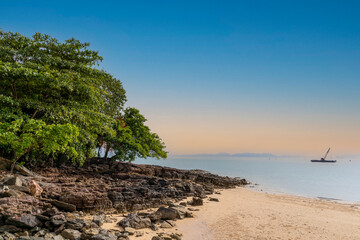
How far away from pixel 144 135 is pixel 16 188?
20.3m

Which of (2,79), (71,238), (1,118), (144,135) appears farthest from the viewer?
(144,135)

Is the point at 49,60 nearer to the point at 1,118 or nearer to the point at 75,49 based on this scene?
the point at 75,49

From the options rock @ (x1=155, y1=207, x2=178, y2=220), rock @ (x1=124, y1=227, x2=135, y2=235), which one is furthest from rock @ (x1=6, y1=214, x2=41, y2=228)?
rock @ (x1=155, y1=207, x2=178, y2=220)

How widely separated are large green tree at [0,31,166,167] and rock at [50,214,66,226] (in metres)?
5.95

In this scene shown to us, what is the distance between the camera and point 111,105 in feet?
91.7

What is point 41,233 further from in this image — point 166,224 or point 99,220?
point 166,224

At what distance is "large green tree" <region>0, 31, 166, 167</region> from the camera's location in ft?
44.8

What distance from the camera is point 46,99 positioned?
59.6 feet

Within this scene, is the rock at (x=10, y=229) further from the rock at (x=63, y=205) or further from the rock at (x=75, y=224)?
the rock at (x=63, y=205)

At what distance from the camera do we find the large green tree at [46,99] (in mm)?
13664

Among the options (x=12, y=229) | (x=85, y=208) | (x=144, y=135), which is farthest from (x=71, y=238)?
(x=144, y=135)

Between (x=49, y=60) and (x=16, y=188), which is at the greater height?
(x=49, y=60)

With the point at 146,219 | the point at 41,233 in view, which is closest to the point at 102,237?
the point at 41,233

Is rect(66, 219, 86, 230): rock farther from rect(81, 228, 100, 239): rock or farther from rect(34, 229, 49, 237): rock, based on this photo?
rect(34, 229, 49, 237): rock
